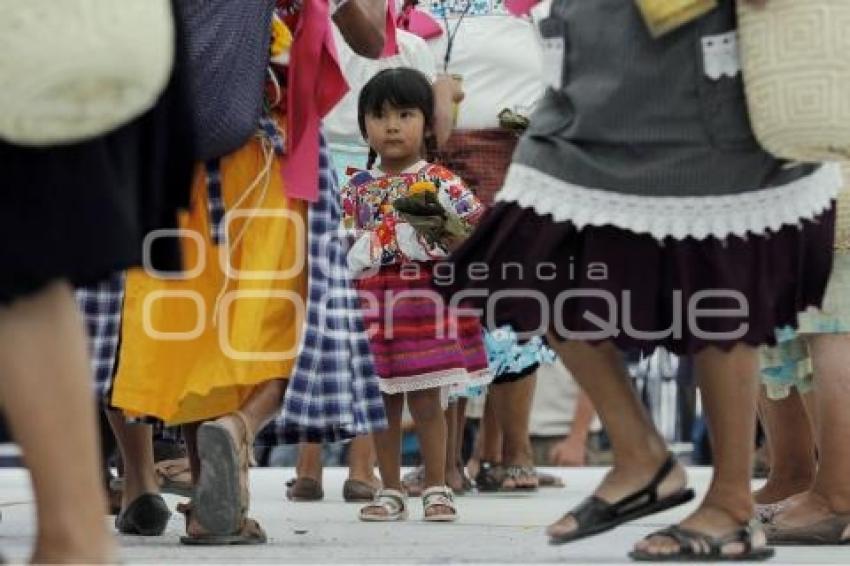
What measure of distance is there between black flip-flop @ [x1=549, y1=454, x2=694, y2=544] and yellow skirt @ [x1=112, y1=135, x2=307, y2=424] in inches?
42.4

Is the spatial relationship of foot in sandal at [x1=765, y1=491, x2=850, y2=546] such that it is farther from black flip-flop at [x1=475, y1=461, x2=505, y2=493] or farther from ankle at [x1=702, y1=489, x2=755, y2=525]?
black flip-flop at [x1=475, y1=461, x2=505, y2=493]

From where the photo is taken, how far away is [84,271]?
124 inches

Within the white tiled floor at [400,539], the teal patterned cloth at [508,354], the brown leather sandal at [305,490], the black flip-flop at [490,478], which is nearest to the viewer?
the white tiled floor at [400,539]

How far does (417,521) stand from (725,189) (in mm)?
2296

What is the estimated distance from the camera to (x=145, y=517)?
543 centimetres

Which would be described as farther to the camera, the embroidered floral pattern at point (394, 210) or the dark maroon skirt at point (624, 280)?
the embroidered floral pattern at point (394, 210)

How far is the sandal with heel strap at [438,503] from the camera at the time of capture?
6.25 metres

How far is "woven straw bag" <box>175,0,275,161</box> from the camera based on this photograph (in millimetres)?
4887

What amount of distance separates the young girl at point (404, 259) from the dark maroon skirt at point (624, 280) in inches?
84.3

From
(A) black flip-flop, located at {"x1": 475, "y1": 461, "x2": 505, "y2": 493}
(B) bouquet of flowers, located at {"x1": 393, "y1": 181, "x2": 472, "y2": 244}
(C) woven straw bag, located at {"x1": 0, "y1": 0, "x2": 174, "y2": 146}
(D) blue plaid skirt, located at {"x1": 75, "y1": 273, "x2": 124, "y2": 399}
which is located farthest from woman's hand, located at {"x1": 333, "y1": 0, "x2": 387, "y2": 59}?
(A) black flip-flop, located at {"x1": 475, "y1": 461, "x2": 505, "y2": 493}

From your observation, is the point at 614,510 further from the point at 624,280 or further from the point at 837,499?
the point at 837,499

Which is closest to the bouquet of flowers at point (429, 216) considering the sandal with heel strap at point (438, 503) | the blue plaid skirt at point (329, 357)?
the sandal with heel strap at point (438, 503)

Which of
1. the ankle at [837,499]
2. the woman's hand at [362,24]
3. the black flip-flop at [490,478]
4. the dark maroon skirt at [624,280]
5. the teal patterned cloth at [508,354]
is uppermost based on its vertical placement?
the woman's hand at [362,24]

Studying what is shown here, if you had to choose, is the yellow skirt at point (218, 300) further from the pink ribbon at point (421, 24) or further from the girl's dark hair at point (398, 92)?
the pink ribbon at point (421, 24)
